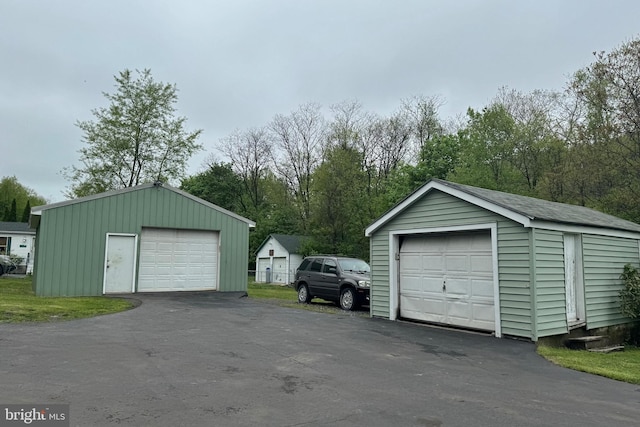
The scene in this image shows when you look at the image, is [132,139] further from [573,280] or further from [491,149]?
[573,280]

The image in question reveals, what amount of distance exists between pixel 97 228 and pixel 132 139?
18.9 metres

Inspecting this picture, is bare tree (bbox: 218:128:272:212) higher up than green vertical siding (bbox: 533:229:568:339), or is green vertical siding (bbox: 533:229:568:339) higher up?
bare tree (bbox: 218:128:272:212)

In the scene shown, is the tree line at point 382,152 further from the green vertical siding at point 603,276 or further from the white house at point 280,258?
the green vertical siding at point 603,276

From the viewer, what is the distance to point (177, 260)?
54.6ft

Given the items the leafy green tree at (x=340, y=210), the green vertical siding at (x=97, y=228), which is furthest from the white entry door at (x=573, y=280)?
the leafy green tree at (x=340, y=210)

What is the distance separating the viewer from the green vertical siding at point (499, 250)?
8969 mm

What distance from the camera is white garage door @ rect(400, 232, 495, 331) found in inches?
389

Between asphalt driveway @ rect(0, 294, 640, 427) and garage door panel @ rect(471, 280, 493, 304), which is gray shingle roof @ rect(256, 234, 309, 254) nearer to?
garage door panel @ rect(471, 280, 493, 304)

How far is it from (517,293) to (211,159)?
43286 mm

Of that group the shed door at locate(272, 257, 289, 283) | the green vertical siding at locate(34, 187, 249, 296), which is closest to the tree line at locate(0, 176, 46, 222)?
the shed door at locate(272, 257, 289, 283)

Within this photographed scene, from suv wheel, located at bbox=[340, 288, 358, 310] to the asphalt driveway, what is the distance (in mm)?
4561

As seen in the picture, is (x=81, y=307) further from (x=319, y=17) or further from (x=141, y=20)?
(x=319, y=17)

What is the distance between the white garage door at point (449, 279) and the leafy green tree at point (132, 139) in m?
25.9

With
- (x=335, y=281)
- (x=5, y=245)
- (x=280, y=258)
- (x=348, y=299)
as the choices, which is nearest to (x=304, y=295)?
(x=335, y=281)
